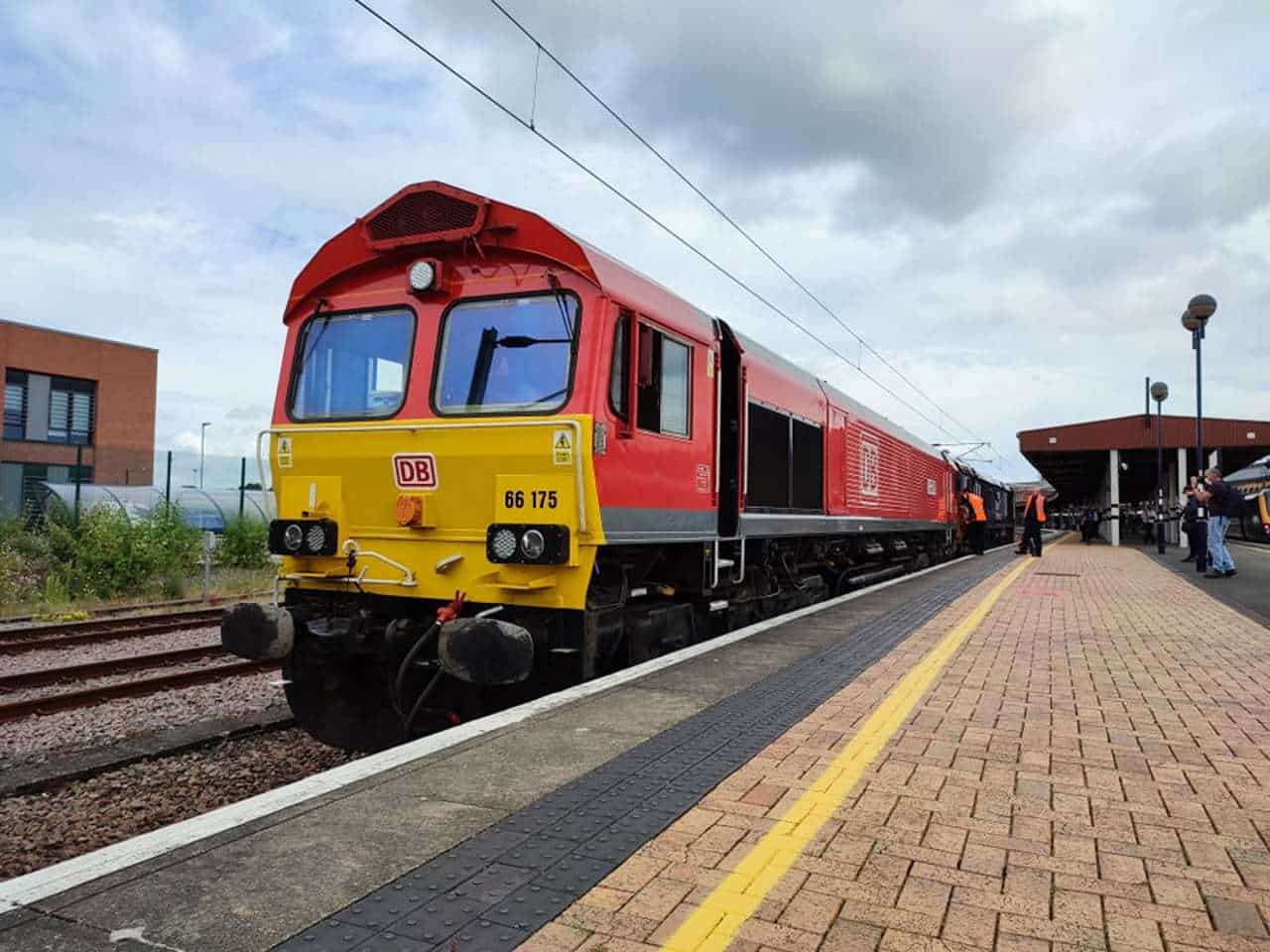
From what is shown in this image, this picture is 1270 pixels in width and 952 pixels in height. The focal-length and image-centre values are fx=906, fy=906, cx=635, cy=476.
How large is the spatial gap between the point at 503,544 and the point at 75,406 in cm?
4017

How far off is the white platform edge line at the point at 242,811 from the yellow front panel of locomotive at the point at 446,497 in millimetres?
708

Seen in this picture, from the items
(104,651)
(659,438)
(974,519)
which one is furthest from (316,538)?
(974,519)

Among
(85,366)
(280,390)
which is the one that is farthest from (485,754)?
(85,366)

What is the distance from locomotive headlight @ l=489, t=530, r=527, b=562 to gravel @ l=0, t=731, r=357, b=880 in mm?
2127

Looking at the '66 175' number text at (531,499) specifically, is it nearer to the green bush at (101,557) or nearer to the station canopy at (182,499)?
the green bush at (101,557)

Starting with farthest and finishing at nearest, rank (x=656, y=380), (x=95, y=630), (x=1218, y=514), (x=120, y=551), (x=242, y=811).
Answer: (x=120, y=551) → (x=1218, y=514) → (x=95, y=630) → (x=656, y=380) → (x=242, y=811)

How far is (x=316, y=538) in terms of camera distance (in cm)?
612

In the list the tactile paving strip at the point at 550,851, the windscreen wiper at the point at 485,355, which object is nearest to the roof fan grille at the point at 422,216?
the windscreen wiper at the point at 485,355

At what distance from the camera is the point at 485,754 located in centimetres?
423

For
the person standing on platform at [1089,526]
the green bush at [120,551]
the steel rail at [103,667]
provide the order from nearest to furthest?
the steel rail at [103,667]
the green bush at [120,551]
the person standing on platform at [1089,526]

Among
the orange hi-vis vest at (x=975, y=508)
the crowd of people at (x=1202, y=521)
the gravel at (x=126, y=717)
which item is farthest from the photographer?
the orange hi-vis vest at (x=975, y=508)

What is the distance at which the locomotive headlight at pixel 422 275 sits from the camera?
5988mm

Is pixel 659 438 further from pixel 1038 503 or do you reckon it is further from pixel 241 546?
pixel 1038 503

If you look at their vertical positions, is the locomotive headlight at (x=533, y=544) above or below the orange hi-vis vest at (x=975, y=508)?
below
